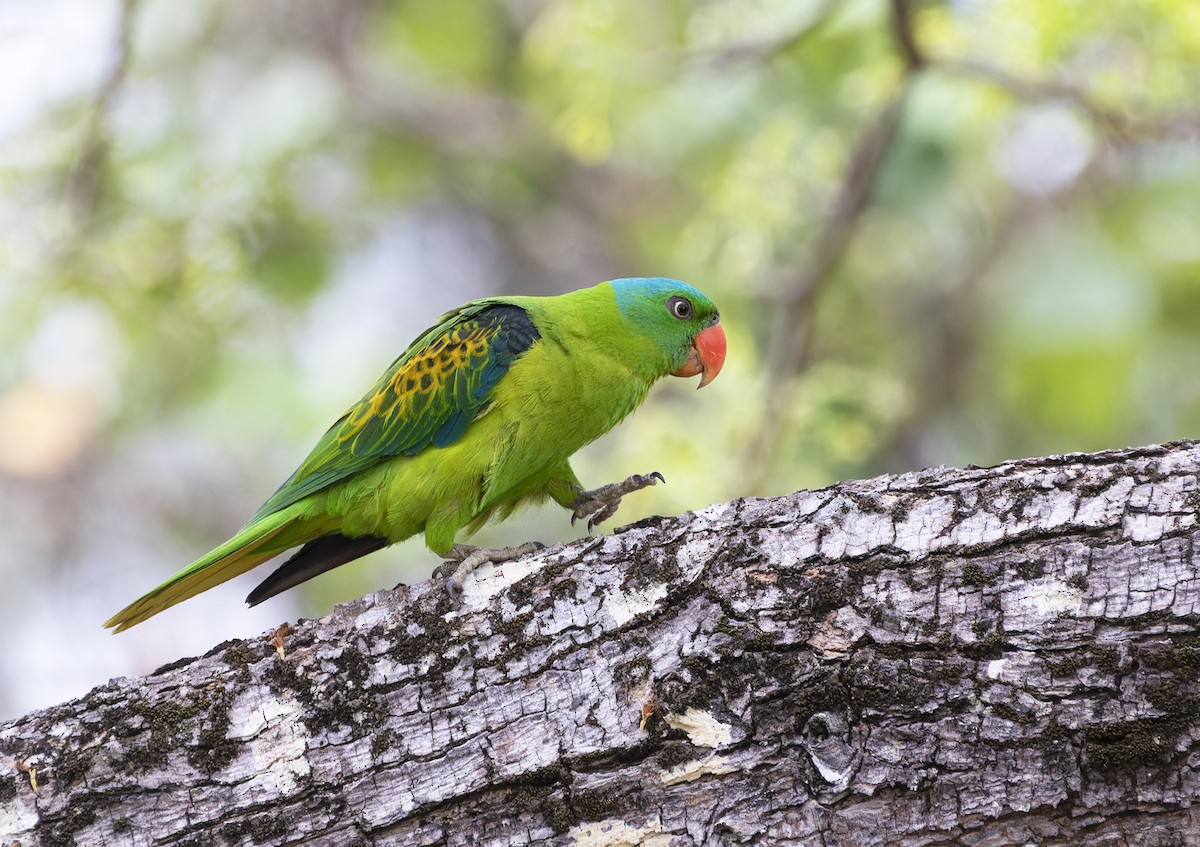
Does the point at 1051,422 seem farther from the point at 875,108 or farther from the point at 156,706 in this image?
the point at 156,706

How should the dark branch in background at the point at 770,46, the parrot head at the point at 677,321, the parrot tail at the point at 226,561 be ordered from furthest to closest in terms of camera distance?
the dark branch in background at the point at 770,46
the parrot head at the point at 677,321
the parrot tail at the point at 226,561

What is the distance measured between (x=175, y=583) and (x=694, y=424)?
376 centimetres

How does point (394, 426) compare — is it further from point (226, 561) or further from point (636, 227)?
point (636, 227)

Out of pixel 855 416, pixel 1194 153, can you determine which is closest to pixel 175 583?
pixel 855 416

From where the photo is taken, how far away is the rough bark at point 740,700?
8.27 ft

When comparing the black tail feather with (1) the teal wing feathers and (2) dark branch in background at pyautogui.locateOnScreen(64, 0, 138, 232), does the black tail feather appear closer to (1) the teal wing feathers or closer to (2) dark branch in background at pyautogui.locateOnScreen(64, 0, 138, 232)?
(1) the teal wing feathers

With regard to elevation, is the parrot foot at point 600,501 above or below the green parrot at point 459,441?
below

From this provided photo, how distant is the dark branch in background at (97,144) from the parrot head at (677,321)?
3.17 m

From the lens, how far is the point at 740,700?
106 inches

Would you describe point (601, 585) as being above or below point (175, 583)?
below

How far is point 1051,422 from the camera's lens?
7.09 metres

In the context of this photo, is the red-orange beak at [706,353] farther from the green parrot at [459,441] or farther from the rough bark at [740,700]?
the rough bark at [740,700]

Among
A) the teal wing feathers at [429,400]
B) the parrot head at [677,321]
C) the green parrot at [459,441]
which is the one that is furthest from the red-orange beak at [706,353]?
the teal wing feathers at [429,400]

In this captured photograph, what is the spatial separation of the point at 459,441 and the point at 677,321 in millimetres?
1292
